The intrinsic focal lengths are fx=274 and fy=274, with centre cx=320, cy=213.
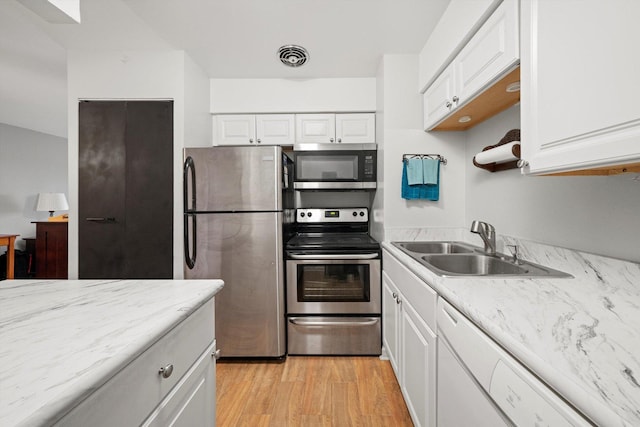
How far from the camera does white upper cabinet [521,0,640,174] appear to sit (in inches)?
27.2

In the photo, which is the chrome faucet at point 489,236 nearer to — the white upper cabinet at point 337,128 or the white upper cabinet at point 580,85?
the white upper cabinet at point 580,85

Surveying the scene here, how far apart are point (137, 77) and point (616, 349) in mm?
3027

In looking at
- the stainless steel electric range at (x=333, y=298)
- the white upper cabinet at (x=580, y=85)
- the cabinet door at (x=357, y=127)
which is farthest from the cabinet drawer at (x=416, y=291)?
the cabinet door at (x=357, y=127)

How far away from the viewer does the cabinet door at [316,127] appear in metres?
2.65

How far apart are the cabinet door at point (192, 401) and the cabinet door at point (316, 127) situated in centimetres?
206

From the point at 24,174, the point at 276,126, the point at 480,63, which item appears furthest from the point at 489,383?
the point at 24,174

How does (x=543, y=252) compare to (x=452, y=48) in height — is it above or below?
below

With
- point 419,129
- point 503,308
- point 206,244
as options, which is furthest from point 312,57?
point 503,308

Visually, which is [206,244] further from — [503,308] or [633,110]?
[633,110]

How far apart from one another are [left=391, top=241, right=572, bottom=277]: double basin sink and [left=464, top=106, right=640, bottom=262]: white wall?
176 millimetres

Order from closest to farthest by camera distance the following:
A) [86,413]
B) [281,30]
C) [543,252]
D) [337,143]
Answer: [86,413]
[543,252]
[281,30]
[337,143]

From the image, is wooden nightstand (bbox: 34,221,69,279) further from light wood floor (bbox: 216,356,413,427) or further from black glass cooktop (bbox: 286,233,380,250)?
black glass cooktop (bbox: 286,233,380,250)

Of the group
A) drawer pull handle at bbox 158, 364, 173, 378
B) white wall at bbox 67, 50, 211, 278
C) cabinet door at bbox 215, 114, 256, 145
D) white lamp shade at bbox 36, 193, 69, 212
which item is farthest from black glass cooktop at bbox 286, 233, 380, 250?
white lamp shade at bbox 36, 193, 69, 212

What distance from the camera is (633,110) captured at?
2.20ft
